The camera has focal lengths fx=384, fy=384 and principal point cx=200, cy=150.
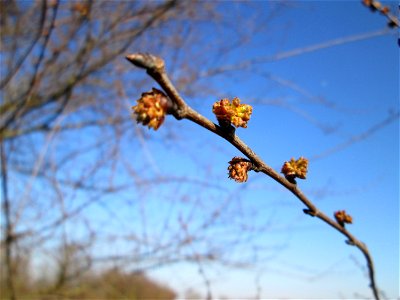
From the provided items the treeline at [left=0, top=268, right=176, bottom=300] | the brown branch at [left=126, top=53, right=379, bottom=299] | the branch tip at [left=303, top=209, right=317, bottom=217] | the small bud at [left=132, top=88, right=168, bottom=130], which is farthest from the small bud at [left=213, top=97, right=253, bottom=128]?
the treeline at [left=0, top=268, right=176, bottom=300]

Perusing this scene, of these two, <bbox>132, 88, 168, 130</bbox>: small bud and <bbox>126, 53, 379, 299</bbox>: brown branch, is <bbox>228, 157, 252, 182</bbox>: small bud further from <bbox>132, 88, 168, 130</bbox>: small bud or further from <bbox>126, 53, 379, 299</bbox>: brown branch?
<bbox>132, 88, 168, 130</bbox>: small bud

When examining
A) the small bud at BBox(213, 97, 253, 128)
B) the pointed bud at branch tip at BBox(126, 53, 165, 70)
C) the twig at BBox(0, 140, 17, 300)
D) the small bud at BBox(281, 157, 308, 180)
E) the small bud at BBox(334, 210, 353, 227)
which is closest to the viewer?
the pointed bud at branch tip at BBox(126, 53, 165, 70)

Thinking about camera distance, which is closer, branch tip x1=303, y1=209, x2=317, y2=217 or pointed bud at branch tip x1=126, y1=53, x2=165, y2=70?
pointed bud at branch tip x1=126, y1=53, x2=165, y2=70

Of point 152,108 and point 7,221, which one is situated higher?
point 7,221

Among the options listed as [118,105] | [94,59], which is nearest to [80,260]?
[118,105]

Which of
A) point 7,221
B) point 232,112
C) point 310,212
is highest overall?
point 7,221

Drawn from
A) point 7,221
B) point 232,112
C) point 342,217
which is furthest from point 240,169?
point 7,221

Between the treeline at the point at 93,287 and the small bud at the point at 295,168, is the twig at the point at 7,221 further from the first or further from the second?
the small bud at the point at 295,168

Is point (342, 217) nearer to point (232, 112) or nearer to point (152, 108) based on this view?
point (232, 112)
